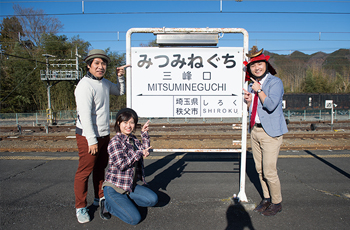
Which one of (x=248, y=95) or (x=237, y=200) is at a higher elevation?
(x=248, y=95)

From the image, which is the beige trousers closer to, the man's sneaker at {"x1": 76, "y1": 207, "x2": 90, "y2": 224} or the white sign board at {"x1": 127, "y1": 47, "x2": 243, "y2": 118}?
the white sign board at {"x1": 127, "y1": 47, "x2": 243, "y2": 118}

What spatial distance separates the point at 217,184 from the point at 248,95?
178cm

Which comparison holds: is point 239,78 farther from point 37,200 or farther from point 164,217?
point 37,200

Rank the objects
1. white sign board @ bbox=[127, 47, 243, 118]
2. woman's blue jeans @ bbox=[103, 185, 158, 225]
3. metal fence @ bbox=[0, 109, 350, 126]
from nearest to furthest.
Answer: woman's blue jeans @ bbox=[103, 185, 158, 225] → white sign board @ bbox=[127, 47, 243, 118] → metal fence @ bbox=[0, 109, 350, 126]

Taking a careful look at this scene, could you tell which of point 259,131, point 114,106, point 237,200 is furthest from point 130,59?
point 114,106

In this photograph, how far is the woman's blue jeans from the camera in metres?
2.70

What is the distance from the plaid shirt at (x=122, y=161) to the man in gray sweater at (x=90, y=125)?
0.23 metres

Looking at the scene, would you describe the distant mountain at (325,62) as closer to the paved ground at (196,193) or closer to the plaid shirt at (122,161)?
the paved ground at (196,193)

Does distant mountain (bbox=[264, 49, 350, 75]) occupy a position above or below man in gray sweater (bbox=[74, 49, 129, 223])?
above

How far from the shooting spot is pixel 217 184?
13.0ft

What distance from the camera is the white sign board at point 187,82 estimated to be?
344cm

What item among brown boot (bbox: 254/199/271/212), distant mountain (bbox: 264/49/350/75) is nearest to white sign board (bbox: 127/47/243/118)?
brown boot (bbox: 254/199/271/212)

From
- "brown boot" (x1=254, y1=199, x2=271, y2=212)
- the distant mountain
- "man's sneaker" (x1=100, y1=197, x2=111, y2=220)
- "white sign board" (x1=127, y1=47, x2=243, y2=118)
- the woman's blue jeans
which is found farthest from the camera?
the distant mountain

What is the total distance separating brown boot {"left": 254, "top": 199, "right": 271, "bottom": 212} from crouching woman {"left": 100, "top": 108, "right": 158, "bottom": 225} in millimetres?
1449
